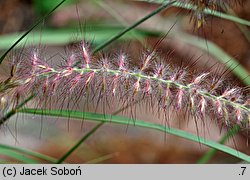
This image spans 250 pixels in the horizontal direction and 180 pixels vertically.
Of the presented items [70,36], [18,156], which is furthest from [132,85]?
[70,36]

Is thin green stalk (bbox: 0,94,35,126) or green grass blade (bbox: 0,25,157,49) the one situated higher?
green grass blade (bbox: 0,25,157,49)

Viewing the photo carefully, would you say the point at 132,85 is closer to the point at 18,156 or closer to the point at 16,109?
the point at 16,109

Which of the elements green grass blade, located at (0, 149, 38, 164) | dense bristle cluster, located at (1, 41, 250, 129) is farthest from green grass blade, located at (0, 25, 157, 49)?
dense bristle cluster, located at (1, 41, 250, 129)

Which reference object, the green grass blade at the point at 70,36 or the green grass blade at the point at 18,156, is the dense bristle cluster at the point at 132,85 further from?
the green grass blade at the point at 70,36

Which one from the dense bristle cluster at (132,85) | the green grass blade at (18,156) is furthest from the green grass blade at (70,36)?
the dense bristle cluster at (132,85)

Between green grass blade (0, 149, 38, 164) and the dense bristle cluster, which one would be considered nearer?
the dense bristle cluster

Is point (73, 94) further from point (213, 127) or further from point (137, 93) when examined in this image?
point (213, 127)

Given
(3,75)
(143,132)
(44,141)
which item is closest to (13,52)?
(3,75)

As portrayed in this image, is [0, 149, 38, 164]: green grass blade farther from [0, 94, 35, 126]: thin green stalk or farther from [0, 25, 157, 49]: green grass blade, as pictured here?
[0, 25, 157, 49]: green grass blade

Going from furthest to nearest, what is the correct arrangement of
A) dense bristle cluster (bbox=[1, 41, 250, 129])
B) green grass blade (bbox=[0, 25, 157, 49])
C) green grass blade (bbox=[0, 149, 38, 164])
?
green grass blade (bbox=[0, 25, 157, 49]), green grass blade (bbox=[0, 149, 38, 164]), dense bristle cluster (bbox=[1, 41, 250, 129])
